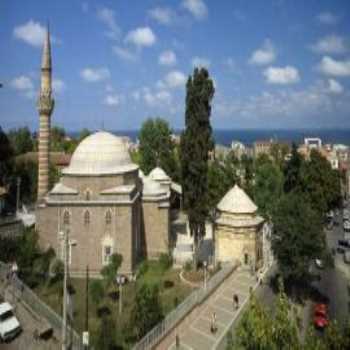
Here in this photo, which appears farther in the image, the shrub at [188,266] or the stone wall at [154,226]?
the stone wall at [154,226]

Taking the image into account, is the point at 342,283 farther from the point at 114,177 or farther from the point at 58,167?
the point at 58,167

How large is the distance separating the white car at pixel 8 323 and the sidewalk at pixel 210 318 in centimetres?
715

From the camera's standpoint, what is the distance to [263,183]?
4850cm

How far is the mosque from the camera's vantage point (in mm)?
31062

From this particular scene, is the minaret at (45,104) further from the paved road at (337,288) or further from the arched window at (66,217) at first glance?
the paved road at (337,288)

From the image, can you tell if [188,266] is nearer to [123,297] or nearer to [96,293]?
[123,297]

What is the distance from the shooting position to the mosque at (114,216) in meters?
31.1

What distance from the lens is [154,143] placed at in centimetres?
6388

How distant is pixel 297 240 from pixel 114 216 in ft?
42.8

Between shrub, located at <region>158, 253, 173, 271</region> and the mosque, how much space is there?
188cm

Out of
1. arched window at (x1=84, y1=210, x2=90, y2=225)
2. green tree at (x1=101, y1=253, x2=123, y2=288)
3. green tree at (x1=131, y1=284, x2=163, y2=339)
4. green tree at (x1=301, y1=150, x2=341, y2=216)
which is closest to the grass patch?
green tree at (x1=101, y1=253, x2=123, y2=288)

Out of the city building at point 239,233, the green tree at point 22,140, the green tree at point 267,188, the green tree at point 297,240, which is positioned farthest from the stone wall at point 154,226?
the green tree at point 22,140

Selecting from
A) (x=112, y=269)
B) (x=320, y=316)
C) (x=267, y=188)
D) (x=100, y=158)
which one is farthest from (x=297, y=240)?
(x=267, y=188)

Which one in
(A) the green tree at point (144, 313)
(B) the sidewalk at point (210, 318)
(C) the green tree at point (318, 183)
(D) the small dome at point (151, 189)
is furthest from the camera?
(C) the green tree at point (318, 183)
